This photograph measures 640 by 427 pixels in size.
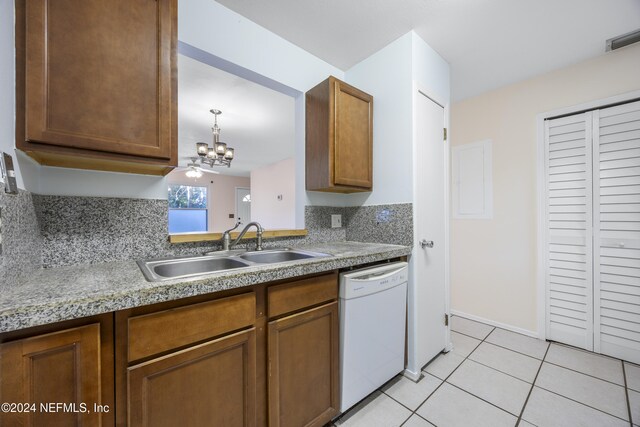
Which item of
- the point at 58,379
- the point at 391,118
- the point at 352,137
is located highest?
the point at 391,118

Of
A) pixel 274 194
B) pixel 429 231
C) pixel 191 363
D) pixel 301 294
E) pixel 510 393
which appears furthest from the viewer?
pixel 274 194

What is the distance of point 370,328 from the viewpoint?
1.40 meters

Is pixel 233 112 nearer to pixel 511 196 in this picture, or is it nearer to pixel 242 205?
pixel 511 196

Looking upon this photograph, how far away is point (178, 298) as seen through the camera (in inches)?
32.4

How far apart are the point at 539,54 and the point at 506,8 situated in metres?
0.73

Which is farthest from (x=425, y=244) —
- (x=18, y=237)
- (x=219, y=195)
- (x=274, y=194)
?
(x=219, y=195)

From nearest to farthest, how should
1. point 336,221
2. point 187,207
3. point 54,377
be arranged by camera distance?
point 54,377 < point 336,221 < point 187,207

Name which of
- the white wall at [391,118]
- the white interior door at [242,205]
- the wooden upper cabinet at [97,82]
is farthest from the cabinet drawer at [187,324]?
the white interior door at [242,205]

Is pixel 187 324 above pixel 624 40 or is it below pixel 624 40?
below

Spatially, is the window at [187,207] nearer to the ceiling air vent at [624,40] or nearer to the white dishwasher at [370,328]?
the white dishwasher at [370,328]

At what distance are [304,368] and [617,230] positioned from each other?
2.52 metres

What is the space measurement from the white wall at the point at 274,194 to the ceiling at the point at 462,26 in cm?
400

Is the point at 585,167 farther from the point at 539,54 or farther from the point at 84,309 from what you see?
the point at 84,309

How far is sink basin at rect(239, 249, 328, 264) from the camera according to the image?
1.50 m
